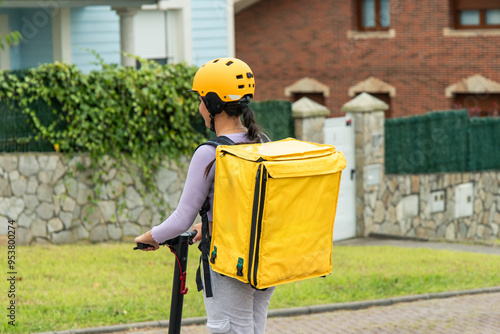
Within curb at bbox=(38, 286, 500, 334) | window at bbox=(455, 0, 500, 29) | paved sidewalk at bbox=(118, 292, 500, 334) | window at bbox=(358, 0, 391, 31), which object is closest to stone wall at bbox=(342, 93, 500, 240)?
curb at bbox=(38, 286, 500, 334)

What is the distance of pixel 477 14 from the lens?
22.0m

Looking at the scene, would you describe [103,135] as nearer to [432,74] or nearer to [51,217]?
[51,217]

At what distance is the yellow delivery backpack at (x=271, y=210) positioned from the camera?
12.3ft

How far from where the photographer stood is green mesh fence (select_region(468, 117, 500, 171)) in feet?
56.4

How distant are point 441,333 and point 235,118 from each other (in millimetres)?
3919

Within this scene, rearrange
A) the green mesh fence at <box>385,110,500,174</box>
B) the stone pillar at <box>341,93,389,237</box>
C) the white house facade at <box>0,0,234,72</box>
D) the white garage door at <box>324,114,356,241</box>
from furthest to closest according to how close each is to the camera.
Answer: the white house facade at <box>0,0,234,72</box>
the green mesh fence at <box>385,110,500,174</box>
the stone pillar at <box>341,93,389,237</box>
the white garage door at <box>324,114,356,241</box>

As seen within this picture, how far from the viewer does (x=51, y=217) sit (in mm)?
11102

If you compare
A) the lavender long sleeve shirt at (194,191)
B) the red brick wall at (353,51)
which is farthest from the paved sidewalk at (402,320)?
the red brick wall at (353,51)

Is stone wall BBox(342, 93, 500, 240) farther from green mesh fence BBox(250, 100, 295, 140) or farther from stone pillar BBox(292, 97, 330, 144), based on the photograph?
green mesh fence BBox(250, 100, 295, 140)

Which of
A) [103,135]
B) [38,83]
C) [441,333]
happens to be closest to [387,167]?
[103,135]

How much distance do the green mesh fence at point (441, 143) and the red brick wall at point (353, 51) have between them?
4.41 meters

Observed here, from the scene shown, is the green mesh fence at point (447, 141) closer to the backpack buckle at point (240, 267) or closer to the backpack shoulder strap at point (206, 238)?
the backpack shoulder strap at point (206, 238)

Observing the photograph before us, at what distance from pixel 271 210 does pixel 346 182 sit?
10291mm

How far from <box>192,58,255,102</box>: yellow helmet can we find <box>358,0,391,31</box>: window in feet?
64.5
